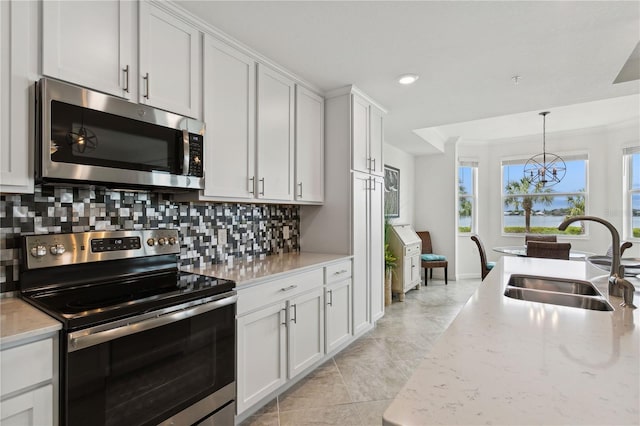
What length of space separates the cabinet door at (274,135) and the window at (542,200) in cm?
520

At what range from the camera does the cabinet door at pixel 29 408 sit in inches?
39.3

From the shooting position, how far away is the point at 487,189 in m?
6.32

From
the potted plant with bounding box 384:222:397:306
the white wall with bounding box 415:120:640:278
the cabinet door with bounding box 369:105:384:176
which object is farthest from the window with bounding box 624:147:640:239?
the cabinet door with bounding box 369:105:384:176

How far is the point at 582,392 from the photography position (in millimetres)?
632

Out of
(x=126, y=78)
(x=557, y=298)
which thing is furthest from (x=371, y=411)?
(x=126, y=78)

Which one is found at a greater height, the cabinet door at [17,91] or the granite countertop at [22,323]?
the cabinet door at [17,91]

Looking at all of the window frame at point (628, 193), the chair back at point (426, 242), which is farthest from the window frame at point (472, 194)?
the window frame at point (628, 193)

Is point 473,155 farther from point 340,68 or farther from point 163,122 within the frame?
point 163,122

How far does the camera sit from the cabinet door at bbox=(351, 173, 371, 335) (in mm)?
2932

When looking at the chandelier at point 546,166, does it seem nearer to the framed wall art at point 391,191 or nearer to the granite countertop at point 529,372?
the framed wall art at point 391,191

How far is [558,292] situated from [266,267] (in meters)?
1.73

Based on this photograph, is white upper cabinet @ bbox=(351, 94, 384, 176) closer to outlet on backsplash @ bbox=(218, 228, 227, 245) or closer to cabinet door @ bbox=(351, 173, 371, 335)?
cabinet door @ bbox=(351, 173, 371, 335)

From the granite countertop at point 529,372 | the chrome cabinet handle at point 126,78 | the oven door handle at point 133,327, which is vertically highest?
the chrome cabinet handle at point 126,78

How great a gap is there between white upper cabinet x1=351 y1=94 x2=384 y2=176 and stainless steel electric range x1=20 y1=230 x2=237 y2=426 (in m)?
1.83
